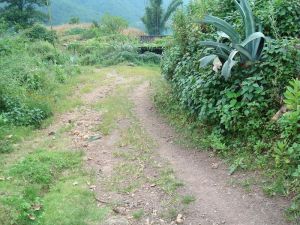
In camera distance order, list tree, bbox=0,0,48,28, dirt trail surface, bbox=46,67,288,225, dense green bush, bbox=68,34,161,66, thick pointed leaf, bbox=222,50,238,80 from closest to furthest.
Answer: dirt trail surface, bbox=46,67,288,225, thick pointed leaf, bbox=222,50,238,80, dense green bush, bbox=68,34,161,66, tree, bbox=0,0,48,28

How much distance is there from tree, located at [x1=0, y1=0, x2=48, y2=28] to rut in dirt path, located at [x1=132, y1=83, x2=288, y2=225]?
35278 mm

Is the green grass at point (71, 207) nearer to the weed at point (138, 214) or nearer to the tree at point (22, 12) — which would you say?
the weed at point (138, 214)

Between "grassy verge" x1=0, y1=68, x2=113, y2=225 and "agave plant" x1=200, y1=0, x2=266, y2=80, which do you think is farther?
"agave plant" x1=200, y1=0, x2=266, y2=80

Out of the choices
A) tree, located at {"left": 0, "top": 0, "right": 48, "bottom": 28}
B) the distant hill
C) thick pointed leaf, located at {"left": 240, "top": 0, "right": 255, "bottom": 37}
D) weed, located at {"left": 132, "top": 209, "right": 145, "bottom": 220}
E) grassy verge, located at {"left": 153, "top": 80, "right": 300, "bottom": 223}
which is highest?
the distant hill

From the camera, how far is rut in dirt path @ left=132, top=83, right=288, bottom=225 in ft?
12.8

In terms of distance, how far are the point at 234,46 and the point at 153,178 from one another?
237 cm

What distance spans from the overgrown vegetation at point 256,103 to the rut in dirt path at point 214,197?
6.9 inches

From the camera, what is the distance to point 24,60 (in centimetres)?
1266

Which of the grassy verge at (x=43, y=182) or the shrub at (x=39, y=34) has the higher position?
the shrub at (x=39, y=34)

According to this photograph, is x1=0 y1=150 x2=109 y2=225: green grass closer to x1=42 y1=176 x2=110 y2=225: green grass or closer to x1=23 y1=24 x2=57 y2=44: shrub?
x1=42 y1=176 x2=110 y2=225: green grass

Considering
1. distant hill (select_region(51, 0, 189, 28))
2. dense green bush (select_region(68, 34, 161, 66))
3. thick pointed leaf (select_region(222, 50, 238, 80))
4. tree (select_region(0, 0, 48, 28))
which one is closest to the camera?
thick pointed leaf (select_region(222, 50, 238, 80))

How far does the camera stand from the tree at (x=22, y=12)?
124 feet

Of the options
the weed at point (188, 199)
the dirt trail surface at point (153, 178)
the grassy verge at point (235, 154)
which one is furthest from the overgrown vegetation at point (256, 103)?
the weed at point (188, 199)

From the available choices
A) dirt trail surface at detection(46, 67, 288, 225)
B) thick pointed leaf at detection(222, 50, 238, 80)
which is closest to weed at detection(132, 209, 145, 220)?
dirt trail surface at detection(46, 67, 288, 225)
